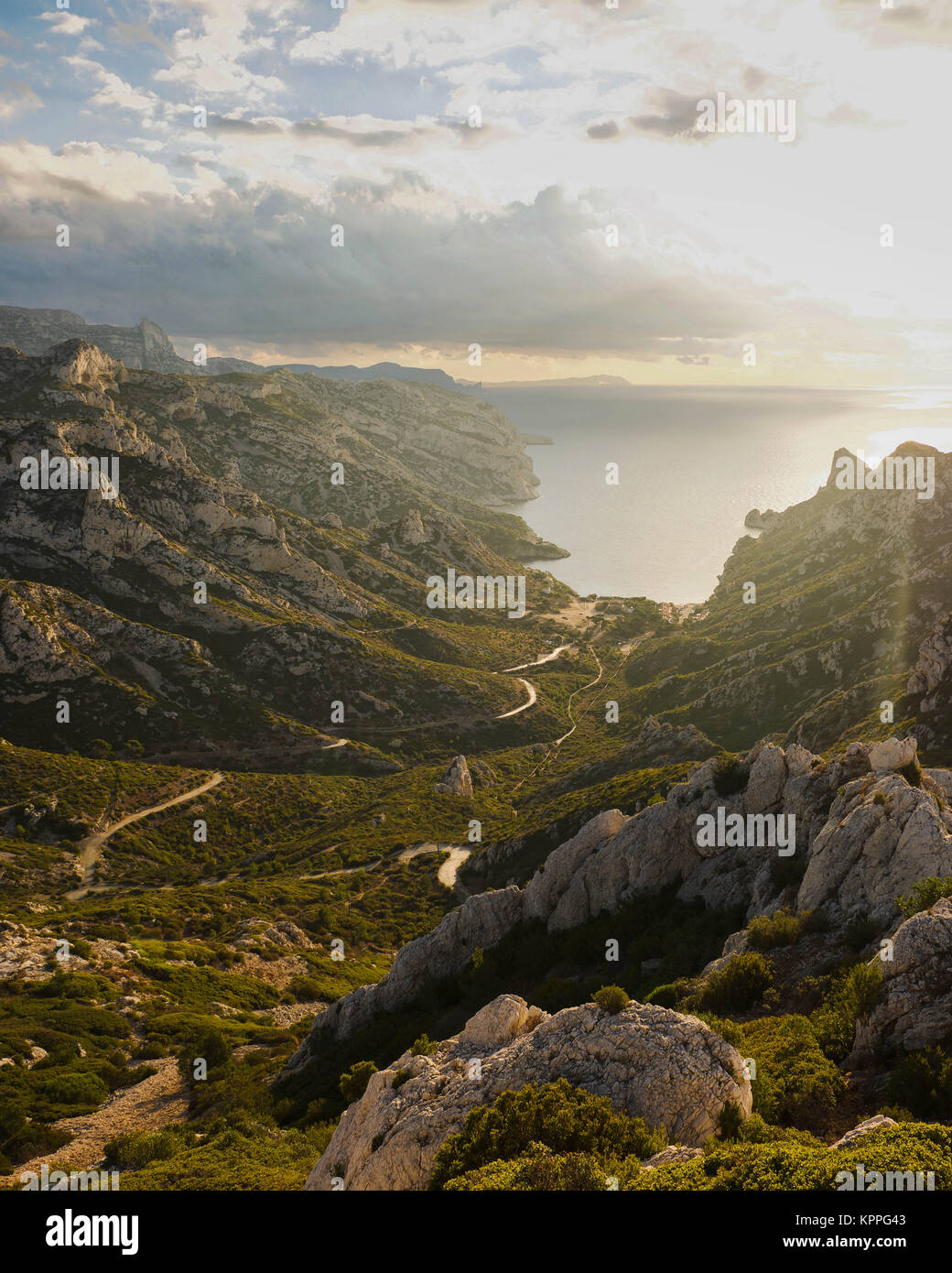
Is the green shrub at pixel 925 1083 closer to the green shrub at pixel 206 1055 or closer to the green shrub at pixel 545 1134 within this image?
the green shrub at pixel 545 1134

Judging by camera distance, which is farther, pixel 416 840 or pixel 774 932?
pixel 416 840

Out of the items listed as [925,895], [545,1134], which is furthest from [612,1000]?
[925,895]

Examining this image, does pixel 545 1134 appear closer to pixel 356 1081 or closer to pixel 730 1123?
pixel 730 1123

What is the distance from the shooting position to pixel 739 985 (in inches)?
818

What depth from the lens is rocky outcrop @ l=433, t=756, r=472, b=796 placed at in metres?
89.5

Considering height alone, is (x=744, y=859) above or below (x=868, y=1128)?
below

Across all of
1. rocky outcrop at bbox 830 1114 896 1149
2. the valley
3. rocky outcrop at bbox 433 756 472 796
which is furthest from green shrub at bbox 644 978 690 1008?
rocky outcrop at bbox 433 756 472 796

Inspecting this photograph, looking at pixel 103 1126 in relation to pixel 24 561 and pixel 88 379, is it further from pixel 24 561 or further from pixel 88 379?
pixel 88 379

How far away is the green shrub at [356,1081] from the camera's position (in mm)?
25094

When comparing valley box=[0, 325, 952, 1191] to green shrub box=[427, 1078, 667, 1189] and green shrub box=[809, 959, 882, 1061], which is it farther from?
green shrub box=[427, 1078, 667, 1189]

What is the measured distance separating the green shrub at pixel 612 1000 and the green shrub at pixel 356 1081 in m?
12.1

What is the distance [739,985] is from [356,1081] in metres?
15.2

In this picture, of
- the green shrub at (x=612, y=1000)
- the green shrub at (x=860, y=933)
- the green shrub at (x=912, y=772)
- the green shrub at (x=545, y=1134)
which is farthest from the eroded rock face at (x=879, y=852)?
the green shrub at (x=545, y=1134)
